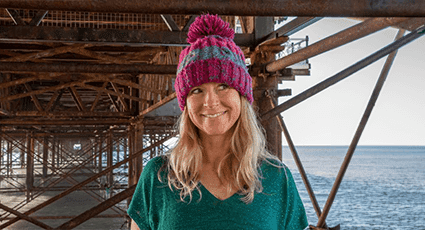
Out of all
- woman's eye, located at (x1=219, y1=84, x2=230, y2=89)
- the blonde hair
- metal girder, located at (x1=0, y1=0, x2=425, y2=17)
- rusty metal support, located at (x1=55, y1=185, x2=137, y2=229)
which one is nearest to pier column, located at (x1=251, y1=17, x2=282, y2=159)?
rusty metal support, located at (x1=55, y1=185, x2=137, y2=229)

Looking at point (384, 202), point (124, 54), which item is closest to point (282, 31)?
point (124, 54)

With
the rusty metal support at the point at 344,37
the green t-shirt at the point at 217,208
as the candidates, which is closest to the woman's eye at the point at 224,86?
the green t-shirt at the point at 217,208

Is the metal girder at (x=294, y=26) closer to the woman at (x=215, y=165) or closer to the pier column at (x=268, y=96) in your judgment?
the pier column at (x=268, y=96)

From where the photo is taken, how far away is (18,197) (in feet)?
83.0

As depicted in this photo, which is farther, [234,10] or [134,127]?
[134,127]

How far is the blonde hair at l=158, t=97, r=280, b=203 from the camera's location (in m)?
2.08

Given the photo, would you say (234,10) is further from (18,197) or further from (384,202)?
(384,202)

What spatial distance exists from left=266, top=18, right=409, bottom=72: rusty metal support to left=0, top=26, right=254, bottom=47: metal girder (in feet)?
4.60

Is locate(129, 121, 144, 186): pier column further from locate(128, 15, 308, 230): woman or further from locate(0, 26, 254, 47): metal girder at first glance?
locate(128, 15, 308, 230): woman

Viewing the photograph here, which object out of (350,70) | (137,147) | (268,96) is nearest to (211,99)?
(350,70)

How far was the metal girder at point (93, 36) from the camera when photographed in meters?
5.47

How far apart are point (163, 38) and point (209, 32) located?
3.69m

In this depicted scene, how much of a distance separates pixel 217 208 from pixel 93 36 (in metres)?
4.14

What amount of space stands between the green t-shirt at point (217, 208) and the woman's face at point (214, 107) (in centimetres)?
27
